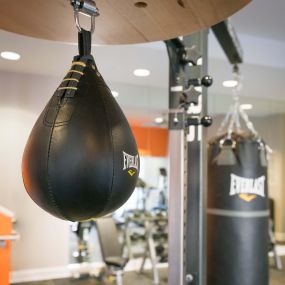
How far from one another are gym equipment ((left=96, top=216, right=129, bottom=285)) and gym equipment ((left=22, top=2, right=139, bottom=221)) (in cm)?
340

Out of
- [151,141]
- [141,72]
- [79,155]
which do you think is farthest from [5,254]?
[79,155]

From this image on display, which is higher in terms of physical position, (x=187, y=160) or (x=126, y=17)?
(x=126, y=17)

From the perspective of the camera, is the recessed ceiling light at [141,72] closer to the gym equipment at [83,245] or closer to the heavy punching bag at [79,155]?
the gym equipment at [83,245]

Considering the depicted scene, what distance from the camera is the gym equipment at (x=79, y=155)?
2.30ft

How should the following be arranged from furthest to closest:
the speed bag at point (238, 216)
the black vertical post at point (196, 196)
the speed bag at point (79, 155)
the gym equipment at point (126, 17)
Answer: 1. the speed bag at point (238, 216)
2. the black vertical post at point (196, 196)
3. the gym equipment at point (126, 17)
4. the speed bag at point (79, 155)

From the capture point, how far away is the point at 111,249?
426 centimetres

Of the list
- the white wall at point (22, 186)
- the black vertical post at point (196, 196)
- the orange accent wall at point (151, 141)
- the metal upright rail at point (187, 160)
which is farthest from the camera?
the orange accent wall at point (151, 141)

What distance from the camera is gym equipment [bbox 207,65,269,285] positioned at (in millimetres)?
2303

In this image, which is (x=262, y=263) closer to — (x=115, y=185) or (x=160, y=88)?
(x=115, y=185)

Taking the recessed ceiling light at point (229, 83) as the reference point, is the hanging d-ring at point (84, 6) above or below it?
below

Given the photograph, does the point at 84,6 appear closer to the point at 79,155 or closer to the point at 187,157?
the point at 79,155

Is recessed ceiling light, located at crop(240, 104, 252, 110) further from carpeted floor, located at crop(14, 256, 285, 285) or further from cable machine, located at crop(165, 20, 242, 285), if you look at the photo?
cable machine, located at crop(165, 20, 242, 285)

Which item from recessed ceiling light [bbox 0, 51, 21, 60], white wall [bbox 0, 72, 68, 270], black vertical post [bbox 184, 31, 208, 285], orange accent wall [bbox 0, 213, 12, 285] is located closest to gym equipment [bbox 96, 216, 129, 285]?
white wall [bbox 0, 72, 68, 270]

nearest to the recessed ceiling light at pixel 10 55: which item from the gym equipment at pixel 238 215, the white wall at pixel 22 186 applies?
the white wall at pixel 22 186
